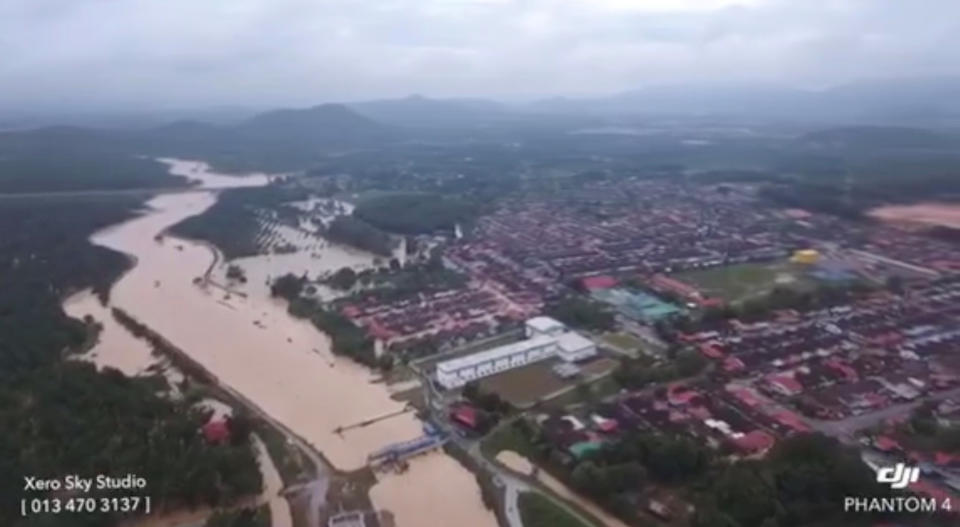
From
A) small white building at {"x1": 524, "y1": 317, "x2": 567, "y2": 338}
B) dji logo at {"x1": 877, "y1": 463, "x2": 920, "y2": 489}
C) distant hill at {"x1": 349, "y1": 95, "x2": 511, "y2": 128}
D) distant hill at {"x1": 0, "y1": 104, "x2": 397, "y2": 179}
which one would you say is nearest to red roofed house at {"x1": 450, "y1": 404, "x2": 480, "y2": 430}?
small white building at {"x1": 524, "y1": 317, "x2": 567, "y2": 338}

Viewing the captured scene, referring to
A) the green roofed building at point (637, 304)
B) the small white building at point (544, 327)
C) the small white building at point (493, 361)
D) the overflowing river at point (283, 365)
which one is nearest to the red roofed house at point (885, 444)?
the overflowing river at point (283, 365)

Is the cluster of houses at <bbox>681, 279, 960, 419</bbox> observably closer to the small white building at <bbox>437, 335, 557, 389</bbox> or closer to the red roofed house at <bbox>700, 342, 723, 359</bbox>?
the red roofed house at <bbox>700, 342, 723, 359</bbox>

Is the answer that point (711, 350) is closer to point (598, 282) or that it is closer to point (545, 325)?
point (545, 325)

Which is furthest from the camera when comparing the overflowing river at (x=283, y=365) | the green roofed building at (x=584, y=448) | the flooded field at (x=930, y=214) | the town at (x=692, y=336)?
the flooded field at (x=930, y=214)

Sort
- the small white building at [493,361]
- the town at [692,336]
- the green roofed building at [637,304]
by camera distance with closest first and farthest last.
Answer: the town at [692,336] → the small white building at [493,361] → the green roofed building at [637,304]

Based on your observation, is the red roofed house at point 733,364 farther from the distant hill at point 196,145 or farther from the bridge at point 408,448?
the distant hill at point 196,145

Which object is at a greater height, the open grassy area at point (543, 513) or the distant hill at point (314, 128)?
the distant hill at point (314, 128)

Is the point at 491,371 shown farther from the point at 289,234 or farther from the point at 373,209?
the point at 373,209
